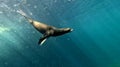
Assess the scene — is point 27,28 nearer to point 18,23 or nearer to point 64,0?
point 18,23

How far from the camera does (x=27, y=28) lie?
35562 mm

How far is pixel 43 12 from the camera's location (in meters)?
30.4

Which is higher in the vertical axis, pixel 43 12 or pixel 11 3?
pixel 43 12

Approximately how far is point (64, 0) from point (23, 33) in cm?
1044

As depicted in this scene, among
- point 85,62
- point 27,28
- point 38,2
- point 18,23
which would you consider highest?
point 85,62

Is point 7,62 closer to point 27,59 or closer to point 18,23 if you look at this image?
point 27,59

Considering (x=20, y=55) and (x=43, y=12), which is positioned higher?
(x=20, y=55)

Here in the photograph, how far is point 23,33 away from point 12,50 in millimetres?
6400

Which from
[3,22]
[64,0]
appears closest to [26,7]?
[3,22]

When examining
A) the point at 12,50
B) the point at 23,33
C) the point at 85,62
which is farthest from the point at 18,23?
the point at 85,62

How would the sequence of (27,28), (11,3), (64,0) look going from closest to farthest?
(11,3) → (64,0) → (27,28)

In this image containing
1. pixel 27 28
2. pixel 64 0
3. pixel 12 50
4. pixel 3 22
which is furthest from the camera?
pixel 12 50

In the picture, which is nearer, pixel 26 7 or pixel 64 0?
pixel 26 7

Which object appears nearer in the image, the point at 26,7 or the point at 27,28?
the point at 26,7
